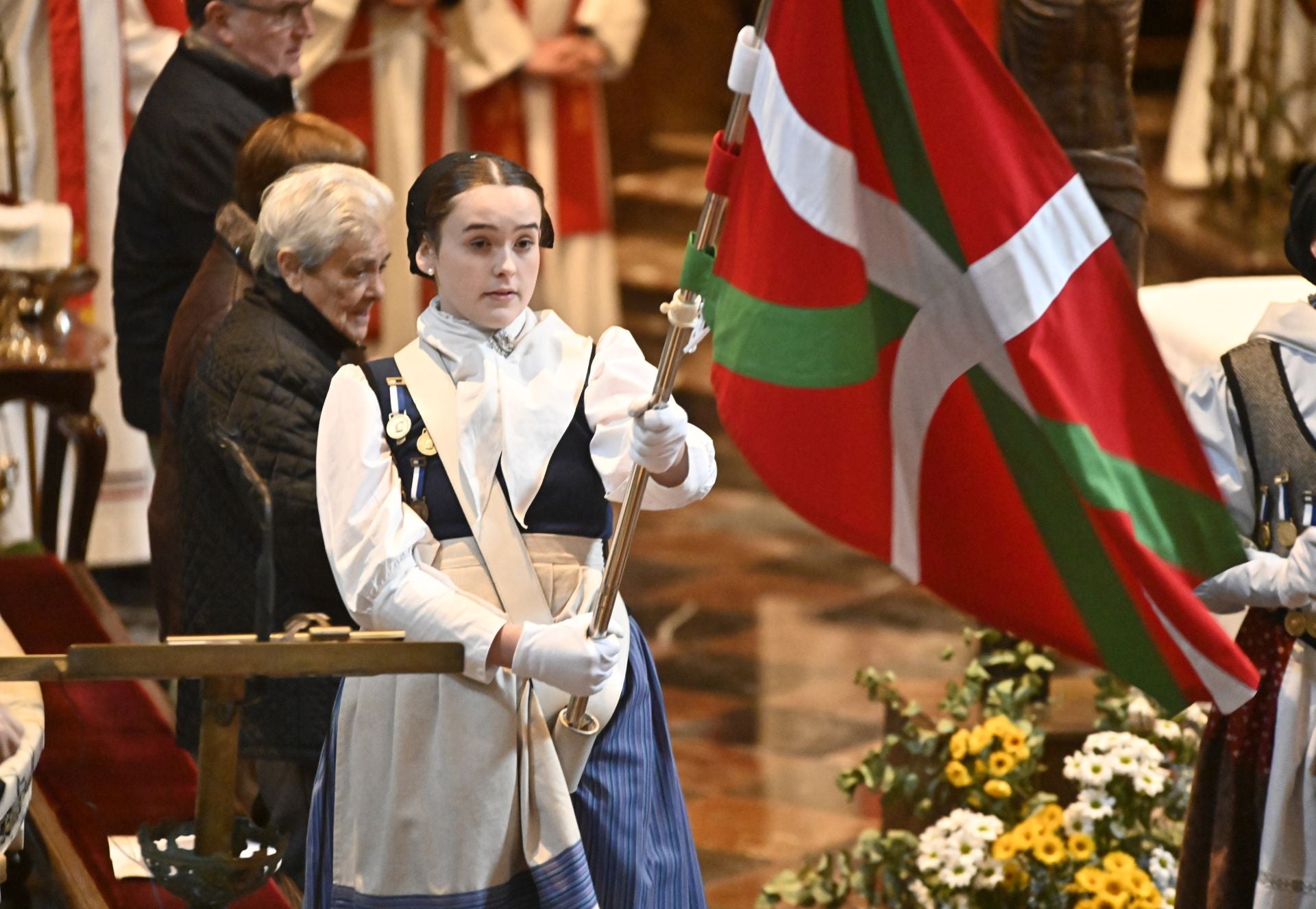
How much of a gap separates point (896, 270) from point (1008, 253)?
0.14 metres

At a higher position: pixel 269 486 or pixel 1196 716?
pixel 269 486

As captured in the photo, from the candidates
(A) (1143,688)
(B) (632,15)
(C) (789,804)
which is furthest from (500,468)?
(B) (632,15)

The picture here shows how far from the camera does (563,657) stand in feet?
8.36

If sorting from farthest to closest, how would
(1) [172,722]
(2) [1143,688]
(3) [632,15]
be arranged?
(3) [632,15] → (1) [172,722] → (2) [1143,688]

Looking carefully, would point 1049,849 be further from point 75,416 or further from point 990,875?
point 75,416

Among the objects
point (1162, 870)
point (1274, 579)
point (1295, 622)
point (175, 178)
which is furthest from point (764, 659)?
point (1274, 579)

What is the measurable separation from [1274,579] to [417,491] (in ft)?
4.24

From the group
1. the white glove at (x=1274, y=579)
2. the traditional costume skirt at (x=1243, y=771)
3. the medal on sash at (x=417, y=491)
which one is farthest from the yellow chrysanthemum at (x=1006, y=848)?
the medal on sash at (x=417, y=491)

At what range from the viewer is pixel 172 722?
14.1 ft

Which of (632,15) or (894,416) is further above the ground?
(632,15)

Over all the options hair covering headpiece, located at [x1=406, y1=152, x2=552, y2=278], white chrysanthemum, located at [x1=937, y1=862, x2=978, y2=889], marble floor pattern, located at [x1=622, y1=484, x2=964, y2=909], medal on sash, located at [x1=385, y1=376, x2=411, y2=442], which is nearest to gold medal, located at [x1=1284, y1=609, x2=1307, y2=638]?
white chrysanthemum, located at [x1=937, y1=862, x2=978, y2=889]

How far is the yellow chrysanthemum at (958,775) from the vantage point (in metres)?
4.01

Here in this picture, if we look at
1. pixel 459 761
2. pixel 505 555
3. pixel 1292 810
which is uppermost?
pixel 505 555

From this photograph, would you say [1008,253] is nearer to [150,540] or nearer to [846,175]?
[846,175]
